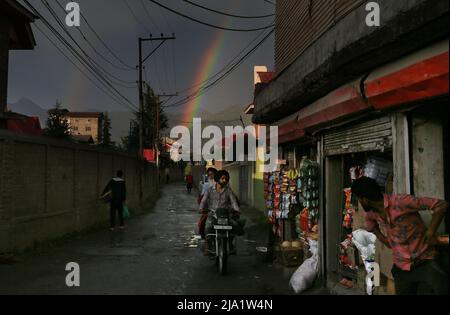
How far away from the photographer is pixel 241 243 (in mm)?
11906

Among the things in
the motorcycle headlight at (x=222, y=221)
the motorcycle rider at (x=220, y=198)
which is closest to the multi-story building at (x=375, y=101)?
the motorcycle rider at (x=220, y=198)

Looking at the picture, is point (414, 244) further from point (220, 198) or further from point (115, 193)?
point (115, 193)

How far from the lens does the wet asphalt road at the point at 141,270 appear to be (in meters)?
6.74

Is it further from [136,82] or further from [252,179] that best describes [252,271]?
[136,82]

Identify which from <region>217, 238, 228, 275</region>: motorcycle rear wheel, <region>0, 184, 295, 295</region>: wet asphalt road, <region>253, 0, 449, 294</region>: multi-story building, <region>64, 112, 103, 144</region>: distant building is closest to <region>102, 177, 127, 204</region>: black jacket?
<region>0, 184, 295, 295</region>: wet asphalt road

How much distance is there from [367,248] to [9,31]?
17775 mm

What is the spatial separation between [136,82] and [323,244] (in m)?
25.1

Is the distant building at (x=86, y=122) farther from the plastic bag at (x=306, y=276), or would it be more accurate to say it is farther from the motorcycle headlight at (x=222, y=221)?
the plastic bag at (x=306, y=276)

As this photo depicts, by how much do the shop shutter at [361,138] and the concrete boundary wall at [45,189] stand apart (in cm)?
640

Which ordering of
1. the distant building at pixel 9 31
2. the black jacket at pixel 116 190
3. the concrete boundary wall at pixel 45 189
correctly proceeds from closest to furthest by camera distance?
the concrete boundary wall at pixel 45 189, the black jacket at pixel 116 190, the distant building at pixel 9 31

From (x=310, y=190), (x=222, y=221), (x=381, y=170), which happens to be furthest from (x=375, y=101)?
(x=222, y=221)

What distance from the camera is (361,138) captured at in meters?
5.88

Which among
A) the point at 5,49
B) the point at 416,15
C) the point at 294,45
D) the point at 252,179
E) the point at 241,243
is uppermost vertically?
the point at 5,49
